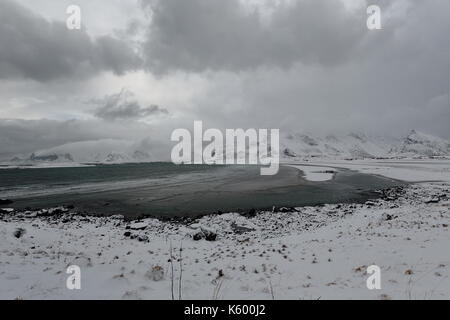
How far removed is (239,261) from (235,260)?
27 centimetres

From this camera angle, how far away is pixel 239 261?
1058 cm

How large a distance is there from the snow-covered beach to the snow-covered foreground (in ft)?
0.12

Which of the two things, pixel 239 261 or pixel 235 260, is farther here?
pixel 235 260

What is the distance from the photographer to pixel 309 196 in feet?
107

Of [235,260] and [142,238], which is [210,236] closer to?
[142,238]

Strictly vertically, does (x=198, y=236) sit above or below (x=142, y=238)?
above

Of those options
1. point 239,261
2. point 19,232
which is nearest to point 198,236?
point 239,261

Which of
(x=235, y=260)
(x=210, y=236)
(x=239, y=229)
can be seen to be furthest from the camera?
(x=239, y=229)

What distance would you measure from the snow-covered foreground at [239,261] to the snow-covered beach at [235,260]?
4cm

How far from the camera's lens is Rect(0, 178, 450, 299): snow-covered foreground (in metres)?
7.00

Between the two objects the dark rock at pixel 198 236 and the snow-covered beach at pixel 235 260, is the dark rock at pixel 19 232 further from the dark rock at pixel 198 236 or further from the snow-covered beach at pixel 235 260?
the dark rock at pixel 198 236

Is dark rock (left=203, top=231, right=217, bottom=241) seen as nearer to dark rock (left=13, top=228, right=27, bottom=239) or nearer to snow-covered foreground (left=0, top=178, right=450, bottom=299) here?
snow-covered foreground (left=0, top=178, right=450, bottom=299)
